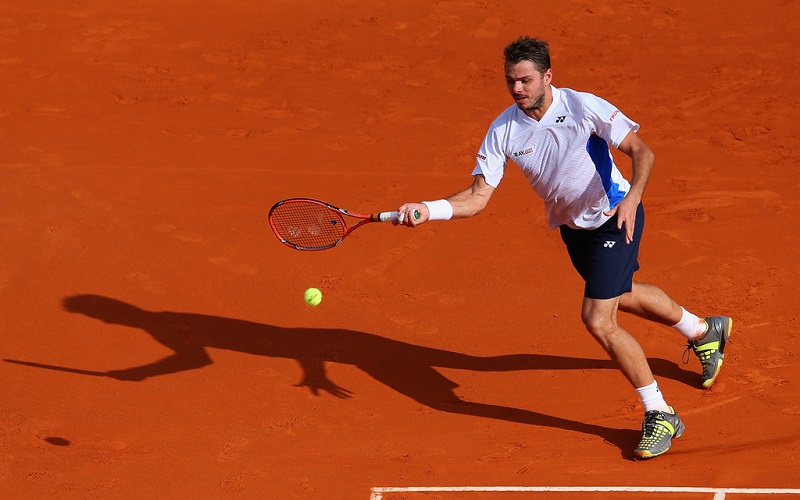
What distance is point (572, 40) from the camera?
1232cm

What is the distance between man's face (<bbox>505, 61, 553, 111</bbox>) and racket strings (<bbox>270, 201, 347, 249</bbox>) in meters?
1.78

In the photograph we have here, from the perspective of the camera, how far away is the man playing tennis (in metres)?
5.80

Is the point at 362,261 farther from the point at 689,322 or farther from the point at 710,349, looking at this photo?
the point at 710,349

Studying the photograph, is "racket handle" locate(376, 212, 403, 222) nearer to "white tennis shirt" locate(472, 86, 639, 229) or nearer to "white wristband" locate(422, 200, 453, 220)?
"white wristband" locate(422, 200, 453, 220)

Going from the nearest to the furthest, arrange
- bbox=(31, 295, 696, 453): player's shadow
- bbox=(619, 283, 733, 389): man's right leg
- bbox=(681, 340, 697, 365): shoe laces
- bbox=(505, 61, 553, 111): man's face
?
bbox=(505, 61, 553, 111): man's face < bbox=(619, 283, 733, 389): man's right leg < bbox=(681, 340, 697, 365): shoe laces < bbox=(31, 295, 696, 453): player's shadow

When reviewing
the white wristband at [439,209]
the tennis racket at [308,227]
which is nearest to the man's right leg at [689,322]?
the white wristband at [439,209]

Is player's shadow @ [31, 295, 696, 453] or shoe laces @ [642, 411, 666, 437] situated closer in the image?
shoe laces @ [642, 411, 666, 437]

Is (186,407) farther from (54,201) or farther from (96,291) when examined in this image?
(54,201)

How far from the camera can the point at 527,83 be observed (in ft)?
18.8

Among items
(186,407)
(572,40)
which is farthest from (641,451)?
(572,40)

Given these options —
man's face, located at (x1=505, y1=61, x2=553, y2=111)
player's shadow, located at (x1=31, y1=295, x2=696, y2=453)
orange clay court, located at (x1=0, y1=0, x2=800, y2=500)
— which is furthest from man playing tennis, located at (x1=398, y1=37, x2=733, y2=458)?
player's shadow, located at (x1=31, y1=295, x2=696, y2=453)

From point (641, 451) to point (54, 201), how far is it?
20.2ft

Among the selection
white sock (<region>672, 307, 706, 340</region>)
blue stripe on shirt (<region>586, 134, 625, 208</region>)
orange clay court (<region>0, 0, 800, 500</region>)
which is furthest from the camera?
white sock (<region>672, 307, 706, 340</region>)

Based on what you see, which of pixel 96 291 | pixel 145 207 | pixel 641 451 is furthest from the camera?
pixel 145 207
